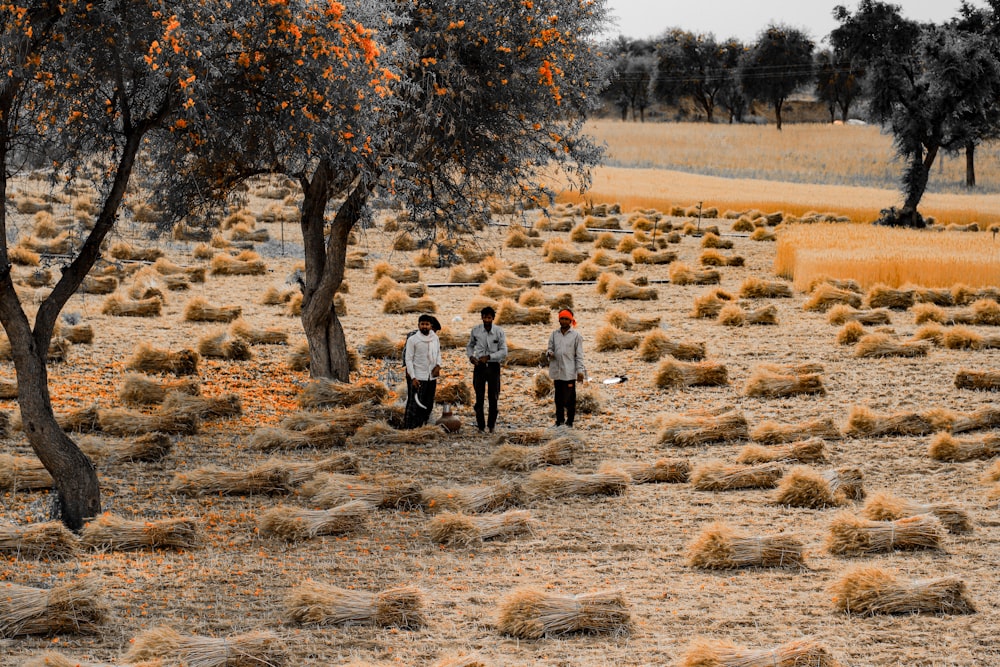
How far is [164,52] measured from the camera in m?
11.1

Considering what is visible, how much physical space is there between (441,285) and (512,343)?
8.85 metres

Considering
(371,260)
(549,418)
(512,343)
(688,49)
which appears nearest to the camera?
(549,418)

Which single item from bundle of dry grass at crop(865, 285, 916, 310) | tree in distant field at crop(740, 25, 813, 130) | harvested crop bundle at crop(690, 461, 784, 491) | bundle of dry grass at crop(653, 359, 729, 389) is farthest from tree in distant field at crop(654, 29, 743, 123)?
harvested crop bundle at crop(690, 461, 784, 491)

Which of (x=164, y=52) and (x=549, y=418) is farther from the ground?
(x=164, y=52)

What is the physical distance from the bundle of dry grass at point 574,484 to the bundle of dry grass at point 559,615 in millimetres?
3825

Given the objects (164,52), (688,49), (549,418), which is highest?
(688,49)

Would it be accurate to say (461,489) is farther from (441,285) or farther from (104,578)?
(441,285)

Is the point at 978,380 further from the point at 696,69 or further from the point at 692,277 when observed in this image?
the point at 696,69

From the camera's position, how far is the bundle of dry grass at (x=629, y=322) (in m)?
24.3

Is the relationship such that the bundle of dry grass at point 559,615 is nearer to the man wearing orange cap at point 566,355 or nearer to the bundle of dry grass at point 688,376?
the man wearing orange cap at point 566,355

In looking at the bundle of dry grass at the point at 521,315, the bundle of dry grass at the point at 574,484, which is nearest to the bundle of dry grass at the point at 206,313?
the bundle of dry grass at the point at 521,315

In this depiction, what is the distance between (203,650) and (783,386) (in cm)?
1226

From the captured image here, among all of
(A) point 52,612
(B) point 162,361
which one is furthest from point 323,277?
(A) point 52,612

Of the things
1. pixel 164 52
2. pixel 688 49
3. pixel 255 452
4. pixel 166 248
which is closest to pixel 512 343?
pixel 255 452
